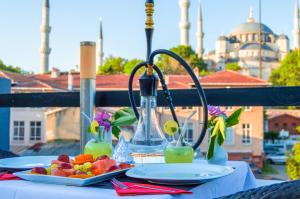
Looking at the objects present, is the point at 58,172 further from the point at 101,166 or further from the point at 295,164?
the point at 295,164

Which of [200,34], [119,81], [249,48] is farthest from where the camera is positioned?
[249,48]

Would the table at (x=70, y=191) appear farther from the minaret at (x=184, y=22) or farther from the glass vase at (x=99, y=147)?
the minaret at (x=184, y=22)

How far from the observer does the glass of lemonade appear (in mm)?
1008

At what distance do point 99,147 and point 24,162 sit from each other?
18cm

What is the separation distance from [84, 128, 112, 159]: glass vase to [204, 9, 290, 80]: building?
50251mm

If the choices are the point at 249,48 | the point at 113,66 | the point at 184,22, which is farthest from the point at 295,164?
the point at 249,48

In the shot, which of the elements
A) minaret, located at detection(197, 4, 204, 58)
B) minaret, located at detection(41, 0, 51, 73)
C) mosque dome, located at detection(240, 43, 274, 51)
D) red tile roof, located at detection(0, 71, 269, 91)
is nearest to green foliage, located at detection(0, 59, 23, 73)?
minaret, located at detection(41, 0, 51, 73)

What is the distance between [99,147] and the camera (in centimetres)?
109

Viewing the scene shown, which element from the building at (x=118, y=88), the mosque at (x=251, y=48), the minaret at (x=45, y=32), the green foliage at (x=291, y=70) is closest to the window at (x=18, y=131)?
the building at (x=118, y=88)

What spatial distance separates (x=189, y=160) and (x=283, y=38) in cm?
5910

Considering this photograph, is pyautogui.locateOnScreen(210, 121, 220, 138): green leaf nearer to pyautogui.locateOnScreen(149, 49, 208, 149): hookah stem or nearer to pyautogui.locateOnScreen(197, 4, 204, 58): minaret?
pyautogui.locateOnScreen(149, 49, 208, 149): hookah stem

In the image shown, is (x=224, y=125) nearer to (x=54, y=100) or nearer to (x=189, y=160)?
(x=189, y=160)

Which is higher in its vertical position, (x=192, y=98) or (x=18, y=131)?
(x=192, y=98)

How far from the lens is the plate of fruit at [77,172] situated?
0.79m
